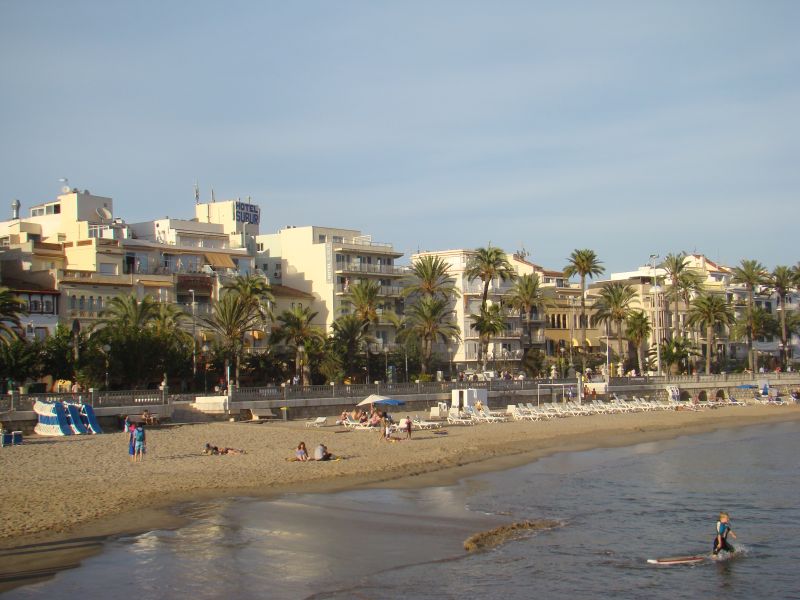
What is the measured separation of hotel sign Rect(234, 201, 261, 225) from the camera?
3681 inches

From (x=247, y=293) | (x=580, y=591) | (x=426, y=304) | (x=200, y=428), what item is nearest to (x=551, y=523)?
(x=580, y=591)

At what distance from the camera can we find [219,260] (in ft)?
261

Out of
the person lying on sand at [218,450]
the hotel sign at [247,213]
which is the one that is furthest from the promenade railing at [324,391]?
the hotel sign at [247,213]

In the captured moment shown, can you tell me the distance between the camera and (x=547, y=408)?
63.8m

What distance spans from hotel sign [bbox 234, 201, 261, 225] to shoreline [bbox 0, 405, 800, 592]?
45.7 meters

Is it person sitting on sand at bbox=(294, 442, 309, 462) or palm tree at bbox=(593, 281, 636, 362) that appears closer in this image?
person sitting on sand at bbox=(294, 442, 309, 462)

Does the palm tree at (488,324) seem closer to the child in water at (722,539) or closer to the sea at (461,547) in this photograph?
the sea at (461,547)

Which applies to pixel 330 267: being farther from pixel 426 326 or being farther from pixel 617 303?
pixel 617 303

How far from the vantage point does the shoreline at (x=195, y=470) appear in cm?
2284

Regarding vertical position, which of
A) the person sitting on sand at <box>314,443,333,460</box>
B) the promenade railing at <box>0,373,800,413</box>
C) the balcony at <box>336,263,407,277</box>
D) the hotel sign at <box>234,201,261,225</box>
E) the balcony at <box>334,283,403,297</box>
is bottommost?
the person sitting on sand at <box>314,443,333,460</box>

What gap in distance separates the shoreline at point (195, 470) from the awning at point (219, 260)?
3177 cm

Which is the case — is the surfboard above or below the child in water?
below

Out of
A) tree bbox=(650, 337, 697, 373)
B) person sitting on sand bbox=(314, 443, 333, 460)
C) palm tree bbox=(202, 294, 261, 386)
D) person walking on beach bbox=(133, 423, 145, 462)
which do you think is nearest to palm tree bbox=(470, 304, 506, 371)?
tree bbox=(650, 337, 697, 373)

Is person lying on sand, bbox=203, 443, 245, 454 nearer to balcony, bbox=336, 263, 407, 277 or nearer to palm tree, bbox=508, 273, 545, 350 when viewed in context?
balcony, bbox=336, 263, 407, 277
